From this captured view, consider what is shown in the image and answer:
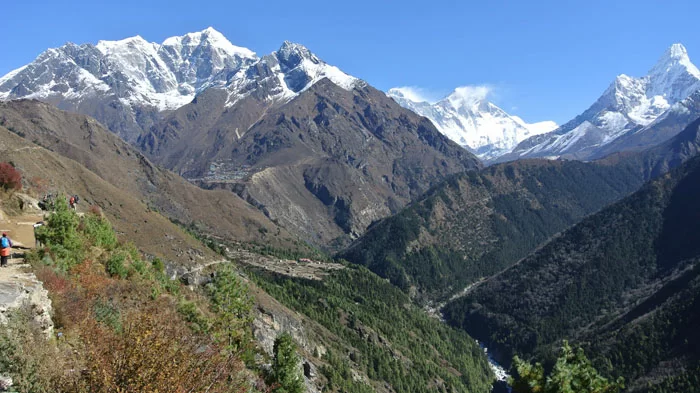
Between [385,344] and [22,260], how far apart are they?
156m

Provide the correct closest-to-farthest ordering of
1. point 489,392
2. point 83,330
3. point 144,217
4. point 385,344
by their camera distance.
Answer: point 83,330
point 144,217
point 385,344
point 489,392

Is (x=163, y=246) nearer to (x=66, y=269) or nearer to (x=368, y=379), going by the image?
(x=368, y=379)

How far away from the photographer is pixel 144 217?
159 metres

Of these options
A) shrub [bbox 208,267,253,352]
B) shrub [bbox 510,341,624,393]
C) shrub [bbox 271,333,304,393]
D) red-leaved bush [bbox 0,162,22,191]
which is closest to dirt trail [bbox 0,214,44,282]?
red-leaved bush [bbox 0,162,22,191]

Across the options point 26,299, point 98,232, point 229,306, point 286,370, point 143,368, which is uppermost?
point 98,232

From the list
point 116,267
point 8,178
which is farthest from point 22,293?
point 8,178

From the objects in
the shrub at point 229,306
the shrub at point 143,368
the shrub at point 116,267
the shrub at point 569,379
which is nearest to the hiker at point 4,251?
the shrub at point 116,267

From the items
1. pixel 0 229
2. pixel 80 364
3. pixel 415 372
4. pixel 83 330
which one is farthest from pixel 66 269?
pixel 415 372

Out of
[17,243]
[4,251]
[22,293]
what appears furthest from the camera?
[17,243]

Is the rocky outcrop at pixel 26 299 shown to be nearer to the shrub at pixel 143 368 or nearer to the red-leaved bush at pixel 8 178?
the shrub at pixel 143 368

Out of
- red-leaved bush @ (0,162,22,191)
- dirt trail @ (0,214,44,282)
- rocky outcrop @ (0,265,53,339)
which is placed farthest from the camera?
red-leaved bush @ (0,162,22,191)

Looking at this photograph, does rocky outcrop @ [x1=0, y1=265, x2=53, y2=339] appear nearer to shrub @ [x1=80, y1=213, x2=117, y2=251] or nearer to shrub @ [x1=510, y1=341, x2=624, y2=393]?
shrub @ [x1=80, y1=213, x2=117, y2=251]

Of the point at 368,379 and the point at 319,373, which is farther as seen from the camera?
the point at 368,379

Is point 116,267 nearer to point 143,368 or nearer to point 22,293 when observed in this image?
point 22,293
